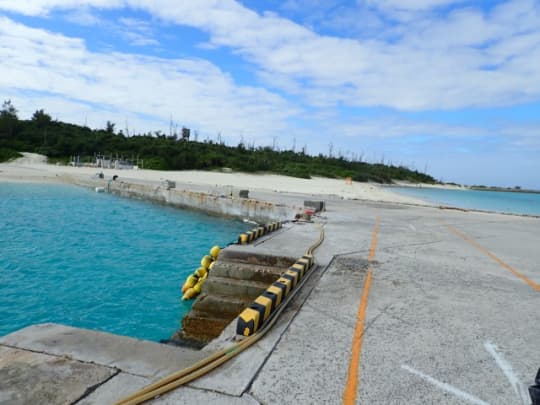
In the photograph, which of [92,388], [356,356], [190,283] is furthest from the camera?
[190,283]

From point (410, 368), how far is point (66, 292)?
855 centimetres

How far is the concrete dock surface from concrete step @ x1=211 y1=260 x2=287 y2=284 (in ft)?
3.19

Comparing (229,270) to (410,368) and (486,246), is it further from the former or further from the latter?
(486,246)

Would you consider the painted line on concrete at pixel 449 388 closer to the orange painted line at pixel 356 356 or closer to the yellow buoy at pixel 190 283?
the orange painted line at pixel 356 356

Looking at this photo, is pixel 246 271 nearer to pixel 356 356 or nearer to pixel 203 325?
pixel 203 325

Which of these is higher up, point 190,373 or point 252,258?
point 252,258

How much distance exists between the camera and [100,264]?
11.7 m

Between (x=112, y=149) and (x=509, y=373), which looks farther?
(x=112, y=149)

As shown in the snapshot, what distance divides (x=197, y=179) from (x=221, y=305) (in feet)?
134

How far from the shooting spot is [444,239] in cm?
1250

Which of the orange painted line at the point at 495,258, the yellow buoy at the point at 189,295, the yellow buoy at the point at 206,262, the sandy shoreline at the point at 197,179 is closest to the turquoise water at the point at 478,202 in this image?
the sandy shoreline at the point at 197,179

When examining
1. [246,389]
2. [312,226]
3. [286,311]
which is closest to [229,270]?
[286,311]

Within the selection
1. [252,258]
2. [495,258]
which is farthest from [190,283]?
[495,258]

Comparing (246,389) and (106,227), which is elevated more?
(246,389)
